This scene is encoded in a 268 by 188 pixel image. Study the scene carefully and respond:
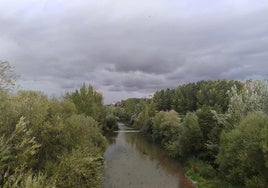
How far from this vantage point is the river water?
24428 mm

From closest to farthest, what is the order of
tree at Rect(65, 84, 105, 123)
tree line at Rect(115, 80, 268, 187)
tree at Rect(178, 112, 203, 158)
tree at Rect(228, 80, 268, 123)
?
tree line at Rect(115, 80, 268, 187) < tree at Rect(228, 80, 268, 123) < tree at Rect(178, 112, 203, 158) < tree at Rect(65, 84, 105, 123)

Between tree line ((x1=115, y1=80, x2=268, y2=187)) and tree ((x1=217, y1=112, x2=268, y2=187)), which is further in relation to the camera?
tree line ((x1=115, y1=80, x2=268, y2=187))

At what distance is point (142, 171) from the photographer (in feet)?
96.3

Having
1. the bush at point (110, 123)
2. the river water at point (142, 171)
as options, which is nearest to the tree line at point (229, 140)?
the river water at point (142, 171)

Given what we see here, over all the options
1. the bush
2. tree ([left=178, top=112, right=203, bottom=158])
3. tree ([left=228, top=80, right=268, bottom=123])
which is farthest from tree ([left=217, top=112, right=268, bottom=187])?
the bush

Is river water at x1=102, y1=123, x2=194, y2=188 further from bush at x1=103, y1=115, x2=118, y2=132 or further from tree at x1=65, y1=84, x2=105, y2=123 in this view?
bush at x1=103, y1=115, x2=118, y2=132

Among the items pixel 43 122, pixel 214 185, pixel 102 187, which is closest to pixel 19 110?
pixel 43 122

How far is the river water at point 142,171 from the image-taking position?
962 inches

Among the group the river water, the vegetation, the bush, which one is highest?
the vegetation

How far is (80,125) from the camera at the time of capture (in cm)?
1917

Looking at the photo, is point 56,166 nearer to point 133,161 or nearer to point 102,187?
point 102,187

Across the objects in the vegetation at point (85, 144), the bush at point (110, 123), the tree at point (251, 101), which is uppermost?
the tree at point (251, 101)

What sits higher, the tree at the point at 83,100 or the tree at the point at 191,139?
the tree at the point at 83,100

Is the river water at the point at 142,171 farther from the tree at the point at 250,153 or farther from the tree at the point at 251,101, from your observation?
the tree at the point at 251,101
